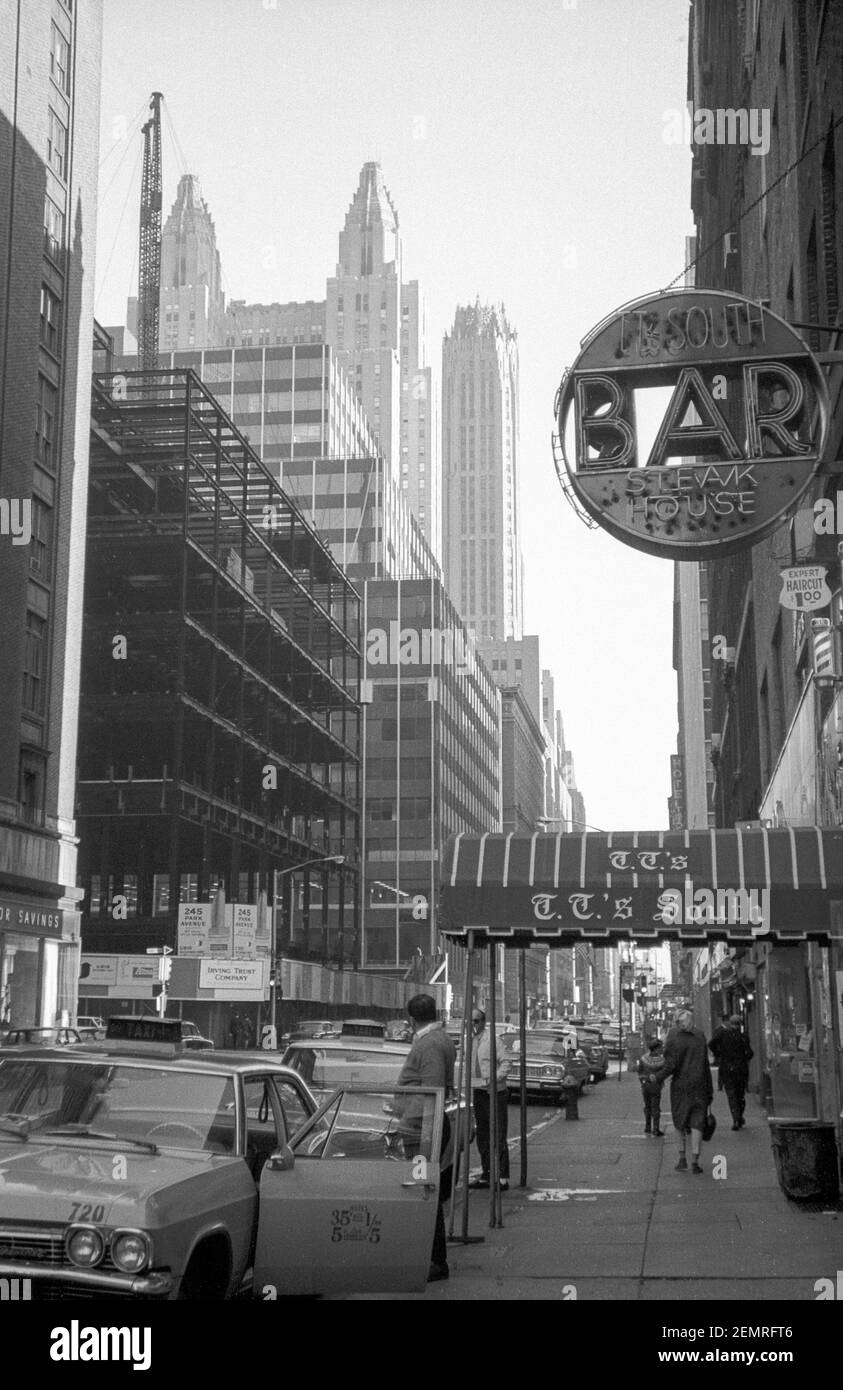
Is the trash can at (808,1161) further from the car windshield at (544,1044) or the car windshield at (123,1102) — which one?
the car windshield at (544,1044)

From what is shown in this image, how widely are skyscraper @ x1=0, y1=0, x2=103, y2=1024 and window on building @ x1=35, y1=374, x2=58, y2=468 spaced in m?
0.05

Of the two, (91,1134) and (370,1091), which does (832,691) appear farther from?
(91,1134)

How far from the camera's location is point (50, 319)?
48.4 metres

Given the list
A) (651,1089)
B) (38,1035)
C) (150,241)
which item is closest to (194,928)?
(38,1035)

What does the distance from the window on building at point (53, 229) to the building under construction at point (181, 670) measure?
29.6 ft

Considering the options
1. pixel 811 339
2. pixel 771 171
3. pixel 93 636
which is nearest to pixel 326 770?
pixel 93 636

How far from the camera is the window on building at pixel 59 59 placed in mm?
48625

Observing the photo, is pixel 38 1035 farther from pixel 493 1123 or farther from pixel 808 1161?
pixel 808 1161

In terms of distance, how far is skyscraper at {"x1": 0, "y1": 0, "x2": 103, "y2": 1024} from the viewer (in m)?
43.7

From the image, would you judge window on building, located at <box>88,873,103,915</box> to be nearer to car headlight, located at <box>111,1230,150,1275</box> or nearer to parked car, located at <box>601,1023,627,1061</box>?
parked car, located at <box>601,1023,627,1061</box>

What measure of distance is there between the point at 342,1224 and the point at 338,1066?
6694 mm

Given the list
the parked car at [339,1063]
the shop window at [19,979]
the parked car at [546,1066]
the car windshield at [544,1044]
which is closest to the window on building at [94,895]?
the shop window at [19,979]

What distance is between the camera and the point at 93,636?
6341cm
